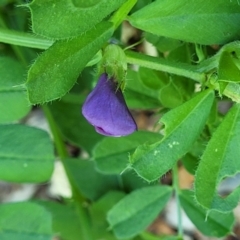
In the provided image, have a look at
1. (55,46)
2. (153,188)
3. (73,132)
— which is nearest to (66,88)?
(55,46)

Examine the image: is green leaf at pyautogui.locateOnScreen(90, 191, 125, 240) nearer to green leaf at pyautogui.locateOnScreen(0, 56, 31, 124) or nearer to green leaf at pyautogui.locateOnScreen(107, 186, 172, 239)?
green leaf at pyautogui.locateOnScreen(107, 186, 172, 239)

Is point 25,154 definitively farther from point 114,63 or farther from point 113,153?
point 114,63

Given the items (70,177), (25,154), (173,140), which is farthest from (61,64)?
(70,177)

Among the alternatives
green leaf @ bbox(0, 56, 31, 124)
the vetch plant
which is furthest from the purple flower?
green leaf @ bbox(0, 56, 31, 124)

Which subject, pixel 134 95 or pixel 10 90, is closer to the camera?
pixel 10 90

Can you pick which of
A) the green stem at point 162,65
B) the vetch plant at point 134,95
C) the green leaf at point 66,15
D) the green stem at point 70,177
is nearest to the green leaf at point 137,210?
the vetch plant at point 134,95
